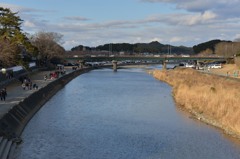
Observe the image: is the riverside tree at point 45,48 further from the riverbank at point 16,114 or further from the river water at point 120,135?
the river water at point 120,135

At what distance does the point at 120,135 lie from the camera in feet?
102

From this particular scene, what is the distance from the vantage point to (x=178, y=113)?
41750 mm

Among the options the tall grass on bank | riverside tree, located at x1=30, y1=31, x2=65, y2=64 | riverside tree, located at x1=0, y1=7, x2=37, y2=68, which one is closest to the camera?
the tall grass on bank

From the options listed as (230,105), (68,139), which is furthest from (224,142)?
(68,139)

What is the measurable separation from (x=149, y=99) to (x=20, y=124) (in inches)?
Result: 910

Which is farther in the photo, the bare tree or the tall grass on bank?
the bare tree

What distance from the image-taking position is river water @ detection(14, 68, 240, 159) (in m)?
26.2

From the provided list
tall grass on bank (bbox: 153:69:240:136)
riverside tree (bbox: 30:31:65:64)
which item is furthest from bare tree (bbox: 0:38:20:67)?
riverside tree (bbox: 30:31:65:64)

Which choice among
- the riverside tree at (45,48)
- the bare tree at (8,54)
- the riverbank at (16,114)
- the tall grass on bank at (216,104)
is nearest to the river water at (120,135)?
the riverbank at (16,114)

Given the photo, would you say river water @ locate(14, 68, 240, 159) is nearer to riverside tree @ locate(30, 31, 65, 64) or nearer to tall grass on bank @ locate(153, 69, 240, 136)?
tall grass on bank @ locate(153, 69, 240, 136)

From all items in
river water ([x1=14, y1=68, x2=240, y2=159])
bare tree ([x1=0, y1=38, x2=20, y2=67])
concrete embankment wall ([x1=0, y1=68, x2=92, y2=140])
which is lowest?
river water ([x1=14, y1=68, x2=240, y2=159])

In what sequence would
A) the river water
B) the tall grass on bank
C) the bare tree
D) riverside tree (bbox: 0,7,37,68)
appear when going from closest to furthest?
the river water, the tall grass on bank, the bare tree, riverside tree (bbox: 0,7,37,68)

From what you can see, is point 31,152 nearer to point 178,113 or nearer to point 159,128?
point 159,128

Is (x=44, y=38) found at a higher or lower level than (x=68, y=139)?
higher
